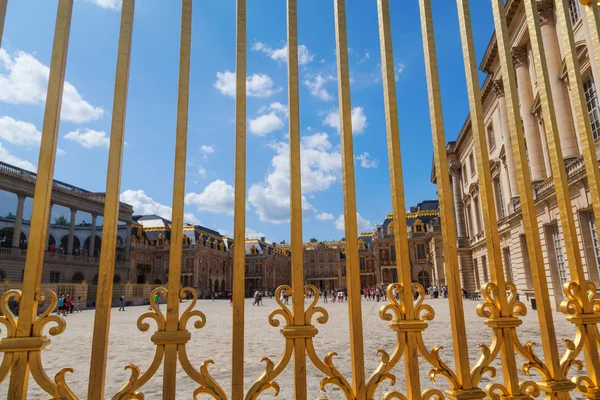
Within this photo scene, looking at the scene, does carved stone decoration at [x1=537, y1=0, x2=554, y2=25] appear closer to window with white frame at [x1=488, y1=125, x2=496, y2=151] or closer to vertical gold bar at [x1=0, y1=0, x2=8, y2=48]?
window with white frame at [x1=488, y1=125, x2=496, y2=151]

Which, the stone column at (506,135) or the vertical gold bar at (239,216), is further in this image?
the stone column at (506,135)

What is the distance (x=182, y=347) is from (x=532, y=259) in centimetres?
215

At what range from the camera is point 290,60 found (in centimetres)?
248

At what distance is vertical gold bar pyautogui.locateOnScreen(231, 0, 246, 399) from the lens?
2.02 meters

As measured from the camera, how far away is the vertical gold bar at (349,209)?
2.08 m

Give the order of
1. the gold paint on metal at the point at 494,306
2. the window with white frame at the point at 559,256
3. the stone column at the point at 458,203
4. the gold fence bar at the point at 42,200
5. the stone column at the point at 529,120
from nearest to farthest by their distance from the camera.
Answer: the gold fence bar at the point at 42,200 → the gold paint on metal at the point at 494,306 → the window with white frame at the point at 559,256 → the stone column at the point at 529,120 → the stone column at the point at 458,203

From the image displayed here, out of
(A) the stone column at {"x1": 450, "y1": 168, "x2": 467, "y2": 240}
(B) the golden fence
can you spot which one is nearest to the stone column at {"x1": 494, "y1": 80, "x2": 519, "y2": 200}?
(A) the stone column at {"x1": 450, "y1": 168, "x2": 467, "y2": 240}

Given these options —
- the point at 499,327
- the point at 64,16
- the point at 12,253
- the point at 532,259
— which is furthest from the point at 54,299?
the point at 12,253

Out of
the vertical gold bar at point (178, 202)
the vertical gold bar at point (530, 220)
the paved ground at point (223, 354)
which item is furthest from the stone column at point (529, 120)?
the vertical gold bar at point (178, 202)

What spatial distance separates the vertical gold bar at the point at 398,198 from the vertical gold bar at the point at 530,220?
2.54 ft

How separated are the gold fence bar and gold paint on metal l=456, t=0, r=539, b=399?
7.53 feet

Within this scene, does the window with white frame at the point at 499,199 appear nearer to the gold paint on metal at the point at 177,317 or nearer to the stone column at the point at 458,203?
the stone column at the point at 458,203

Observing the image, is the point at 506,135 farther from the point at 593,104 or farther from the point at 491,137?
the point at 593,104

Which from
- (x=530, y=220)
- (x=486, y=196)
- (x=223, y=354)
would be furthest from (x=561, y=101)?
(x=486, y=196)
